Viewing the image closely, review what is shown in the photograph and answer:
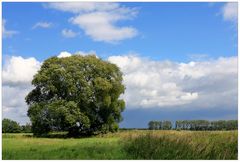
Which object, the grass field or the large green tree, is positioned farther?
the large green tree

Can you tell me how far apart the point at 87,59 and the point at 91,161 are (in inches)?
914

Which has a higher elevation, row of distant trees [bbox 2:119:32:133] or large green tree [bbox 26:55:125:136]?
large green tree [bbox 26:55:125:136]

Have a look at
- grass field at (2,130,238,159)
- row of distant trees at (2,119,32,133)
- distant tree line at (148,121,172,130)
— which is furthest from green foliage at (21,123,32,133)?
grass field at (2,130,238,159)

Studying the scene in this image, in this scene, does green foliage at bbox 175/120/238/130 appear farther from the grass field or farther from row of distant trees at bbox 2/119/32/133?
row of distant trees at bbox 2/119/32/133

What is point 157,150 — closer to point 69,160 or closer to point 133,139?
point 133,139

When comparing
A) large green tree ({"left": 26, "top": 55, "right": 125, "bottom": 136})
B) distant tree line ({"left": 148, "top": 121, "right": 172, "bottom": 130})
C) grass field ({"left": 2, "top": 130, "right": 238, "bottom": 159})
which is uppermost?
large green tree ({"left": 26, "top": 55, "right": 125, "bottom": 136})

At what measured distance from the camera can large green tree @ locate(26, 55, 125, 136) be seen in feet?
127

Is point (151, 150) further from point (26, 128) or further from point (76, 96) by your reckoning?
point (26, 128)

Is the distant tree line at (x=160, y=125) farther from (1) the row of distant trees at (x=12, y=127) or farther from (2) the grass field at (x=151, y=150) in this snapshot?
(1) the row of distant trees at (x=12, y=127)

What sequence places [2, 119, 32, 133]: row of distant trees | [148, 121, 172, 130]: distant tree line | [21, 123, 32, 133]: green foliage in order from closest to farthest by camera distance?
[148, 121, 172, 130]: distant tree line
[21, 123, 32, 133]: green foliage
[2, 119, 32, 133]: row of distant trees

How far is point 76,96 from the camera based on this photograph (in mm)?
39312

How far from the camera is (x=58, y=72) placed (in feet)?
130

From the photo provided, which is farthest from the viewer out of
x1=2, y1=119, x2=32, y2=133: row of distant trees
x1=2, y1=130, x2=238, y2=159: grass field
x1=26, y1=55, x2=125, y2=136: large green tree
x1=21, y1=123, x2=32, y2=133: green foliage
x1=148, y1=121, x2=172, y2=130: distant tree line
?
x1=2, y1=119, x2=32, y2=133: row of distant trees

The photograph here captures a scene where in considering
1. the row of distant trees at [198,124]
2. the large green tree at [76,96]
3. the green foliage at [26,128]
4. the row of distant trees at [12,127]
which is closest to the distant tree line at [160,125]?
the row of distant trees at [198,124]
